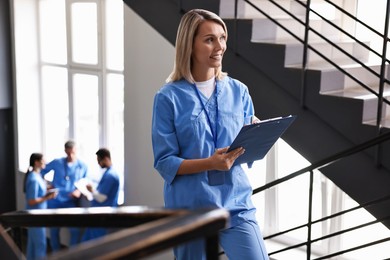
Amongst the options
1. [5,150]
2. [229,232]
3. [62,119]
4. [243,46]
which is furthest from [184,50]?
[5,150]

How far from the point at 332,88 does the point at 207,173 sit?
1.02m

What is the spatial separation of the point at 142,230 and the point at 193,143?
4.50 feet

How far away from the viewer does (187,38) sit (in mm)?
2078

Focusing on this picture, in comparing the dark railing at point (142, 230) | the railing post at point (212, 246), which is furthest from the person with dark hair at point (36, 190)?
the railing post at point (212, 246)

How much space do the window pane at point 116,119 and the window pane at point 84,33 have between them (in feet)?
1.54

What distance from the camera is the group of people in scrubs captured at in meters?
5.97

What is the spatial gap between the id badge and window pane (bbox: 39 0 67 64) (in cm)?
577

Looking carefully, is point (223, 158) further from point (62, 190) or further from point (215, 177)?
point (62, 190)

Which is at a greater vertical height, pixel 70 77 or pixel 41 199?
pixel 70 77

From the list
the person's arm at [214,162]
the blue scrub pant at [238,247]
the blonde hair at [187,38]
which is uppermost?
the blonde hair at [187,38]

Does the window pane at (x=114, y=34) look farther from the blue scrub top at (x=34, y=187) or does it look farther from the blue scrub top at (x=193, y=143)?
the blue scrub top at (x=193, y=143)

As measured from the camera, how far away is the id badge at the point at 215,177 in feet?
6.86

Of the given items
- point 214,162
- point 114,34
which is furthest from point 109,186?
point 214,162

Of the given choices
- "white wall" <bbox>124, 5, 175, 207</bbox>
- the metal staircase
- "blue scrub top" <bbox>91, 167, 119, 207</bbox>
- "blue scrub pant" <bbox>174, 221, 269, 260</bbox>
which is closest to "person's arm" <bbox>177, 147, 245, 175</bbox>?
"blue scrub pant" <bbox>174, 221, 269, 260</bbox>
